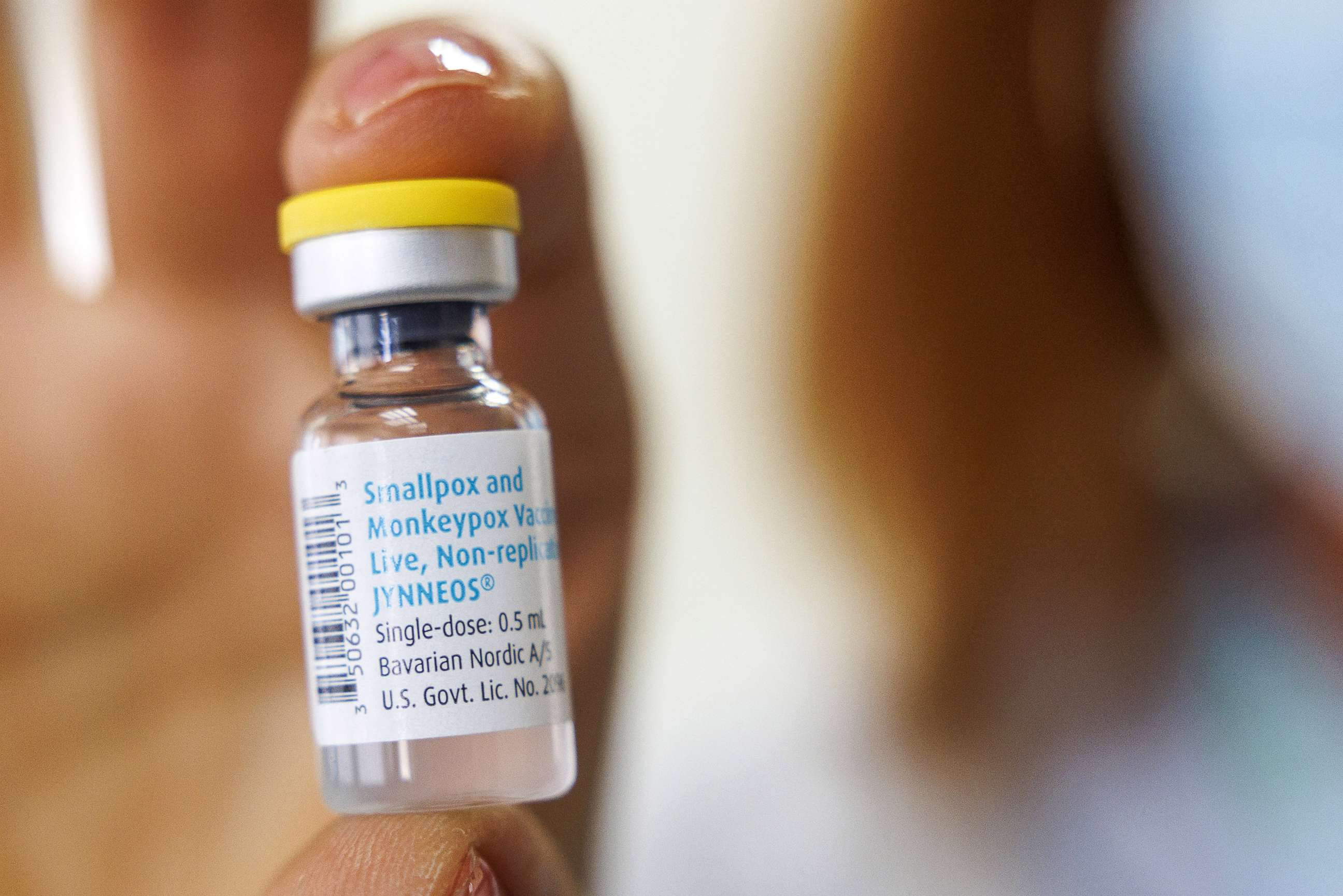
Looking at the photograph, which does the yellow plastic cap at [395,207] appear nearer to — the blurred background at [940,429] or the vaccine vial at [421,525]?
the vaccine vial at [421,525]

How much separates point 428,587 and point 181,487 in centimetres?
33

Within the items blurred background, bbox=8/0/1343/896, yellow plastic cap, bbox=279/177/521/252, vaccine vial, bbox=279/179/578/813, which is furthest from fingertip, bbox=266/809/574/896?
yellow plastic cap, bbox=279/177/521/252

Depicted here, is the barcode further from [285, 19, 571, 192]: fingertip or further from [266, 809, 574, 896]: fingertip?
[285, 19, 571, 192]: fingertip

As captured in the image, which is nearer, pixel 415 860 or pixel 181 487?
pixel 415 860

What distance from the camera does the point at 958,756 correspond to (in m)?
0.75

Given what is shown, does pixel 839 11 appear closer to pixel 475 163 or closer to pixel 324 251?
pixel 475 163

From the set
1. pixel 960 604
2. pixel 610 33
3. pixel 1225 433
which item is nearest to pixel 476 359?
pixel 610 33

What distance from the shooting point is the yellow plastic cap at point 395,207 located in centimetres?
53

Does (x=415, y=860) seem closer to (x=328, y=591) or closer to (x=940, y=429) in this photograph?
(x=328, y=591)

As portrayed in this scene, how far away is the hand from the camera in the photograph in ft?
2.39

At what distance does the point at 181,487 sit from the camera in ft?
2.45

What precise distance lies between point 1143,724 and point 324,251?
2.11ft

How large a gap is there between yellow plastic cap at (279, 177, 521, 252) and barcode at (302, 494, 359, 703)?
0.14 m

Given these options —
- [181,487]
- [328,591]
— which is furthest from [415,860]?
[181,487]
